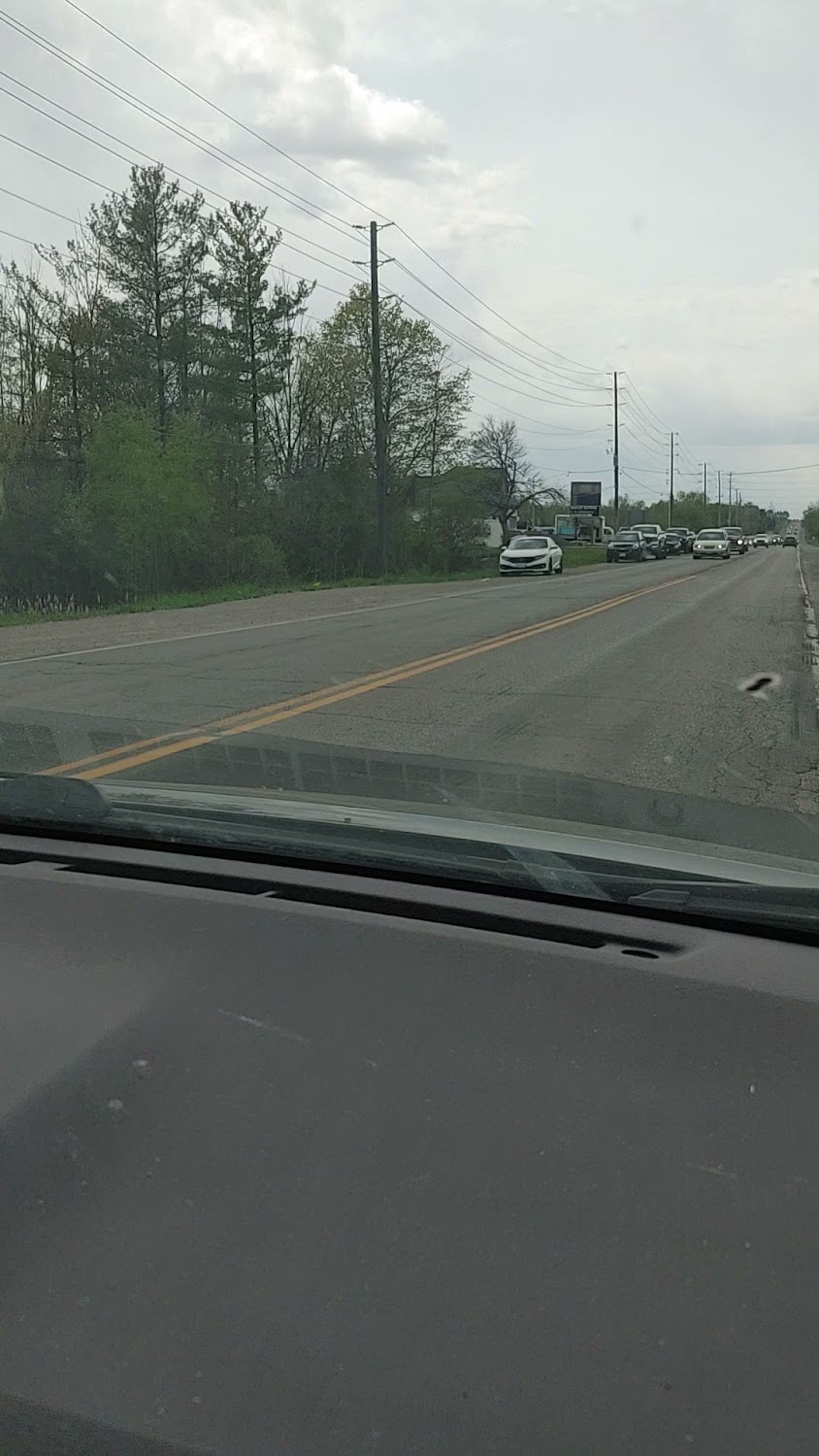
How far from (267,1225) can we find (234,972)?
0.55 metres

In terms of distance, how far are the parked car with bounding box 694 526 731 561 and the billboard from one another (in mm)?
40702

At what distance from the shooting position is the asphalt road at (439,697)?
23.5 ft

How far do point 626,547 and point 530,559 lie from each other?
→ 23.2 meters

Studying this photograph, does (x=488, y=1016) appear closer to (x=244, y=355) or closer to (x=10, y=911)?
(x=10, y=911)

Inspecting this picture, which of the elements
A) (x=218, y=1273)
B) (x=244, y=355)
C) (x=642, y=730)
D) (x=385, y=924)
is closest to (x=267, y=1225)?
(x=218, y=1273)

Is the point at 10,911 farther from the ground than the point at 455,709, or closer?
farther from the ground

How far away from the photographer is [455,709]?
32.5 ft

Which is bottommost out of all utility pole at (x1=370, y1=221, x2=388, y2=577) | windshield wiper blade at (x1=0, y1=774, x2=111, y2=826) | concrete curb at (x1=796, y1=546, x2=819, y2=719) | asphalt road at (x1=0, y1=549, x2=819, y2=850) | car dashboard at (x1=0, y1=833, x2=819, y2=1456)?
concrete curb at (x1=796, y1=546, x2=819, y2=719)

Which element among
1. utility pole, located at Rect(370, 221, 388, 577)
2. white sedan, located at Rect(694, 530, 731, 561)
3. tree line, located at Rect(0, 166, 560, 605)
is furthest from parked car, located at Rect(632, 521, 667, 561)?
utility pole, located at Rect(370, 221, 388, 577)

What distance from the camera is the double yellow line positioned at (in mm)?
6438

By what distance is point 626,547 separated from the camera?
206 feet

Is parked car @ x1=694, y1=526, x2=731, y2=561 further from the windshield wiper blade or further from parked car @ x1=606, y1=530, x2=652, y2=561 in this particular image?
the windshield wiper blade

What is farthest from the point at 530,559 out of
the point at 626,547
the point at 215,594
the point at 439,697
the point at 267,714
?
the point at 267,714

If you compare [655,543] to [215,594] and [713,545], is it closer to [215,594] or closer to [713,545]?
[713,545]
